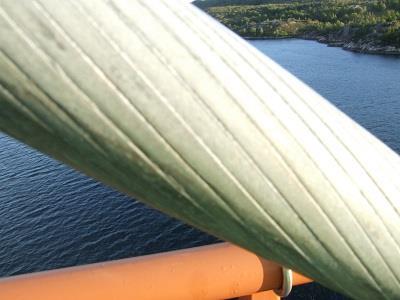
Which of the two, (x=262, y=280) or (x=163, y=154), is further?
(x=262, y=280)

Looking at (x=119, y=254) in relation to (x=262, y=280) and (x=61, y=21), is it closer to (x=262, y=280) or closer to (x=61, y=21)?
(x=262, y=280)

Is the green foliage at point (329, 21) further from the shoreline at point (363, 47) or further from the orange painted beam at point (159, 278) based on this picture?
the orange painted beam at point (159, 278)

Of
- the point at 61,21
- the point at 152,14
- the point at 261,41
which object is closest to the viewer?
the point at 61,21

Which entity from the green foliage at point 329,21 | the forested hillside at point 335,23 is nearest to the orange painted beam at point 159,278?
the forested hillside at point 335,23

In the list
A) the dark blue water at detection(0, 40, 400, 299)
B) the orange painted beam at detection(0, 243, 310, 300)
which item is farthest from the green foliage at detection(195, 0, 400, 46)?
the orange painted beam at detection(0, 243, 310, 300)

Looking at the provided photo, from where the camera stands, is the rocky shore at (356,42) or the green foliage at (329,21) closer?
the rocky shore at (356,42)

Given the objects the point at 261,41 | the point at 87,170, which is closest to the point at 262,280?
the point at 87,170

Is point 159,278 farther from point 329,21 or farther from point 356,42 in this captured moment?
point 329,21
